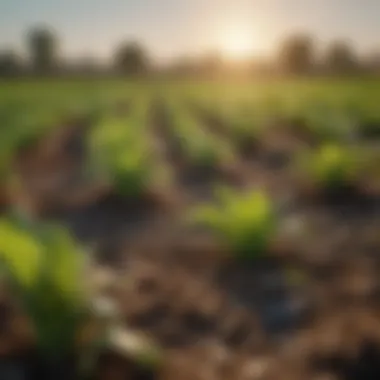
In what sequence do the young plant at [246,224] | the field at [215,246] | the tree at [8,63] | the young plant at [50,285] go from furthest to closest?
the tree at [8,63], the young plant at [246,224], the field at [215,246], the young plant at [50,285]

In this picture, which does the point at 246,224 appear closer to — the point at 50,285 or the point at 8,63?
the point at 50,285

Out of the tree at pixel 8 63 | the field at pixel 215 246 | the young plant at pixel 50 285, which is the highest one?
the tree at pixel 8 63

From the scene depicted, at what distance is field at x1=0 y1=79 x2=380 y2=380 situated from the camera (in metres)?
1.28

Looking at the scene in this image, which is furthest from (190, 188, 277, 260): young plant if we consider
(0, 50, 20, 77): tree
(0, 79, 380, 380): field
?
(0, 50, 20, 77): tree

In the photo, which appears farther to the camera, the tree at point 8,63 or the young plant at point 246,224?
the tree at point 8,63

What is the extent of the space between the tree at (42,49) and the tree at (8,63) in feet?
0.21

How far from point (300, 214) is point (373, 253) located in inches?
16.1

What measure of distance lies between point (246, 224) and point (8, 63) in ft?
3.50

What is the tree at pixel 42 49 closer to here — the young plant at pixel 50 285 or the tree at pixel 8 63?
the tree at pixel 8 63

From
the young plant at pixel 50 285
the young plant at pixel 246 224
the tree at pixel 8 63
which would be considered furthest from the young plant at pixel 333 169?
the young plant at pixel 50 285

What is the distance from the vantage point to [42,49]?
7.27 feet

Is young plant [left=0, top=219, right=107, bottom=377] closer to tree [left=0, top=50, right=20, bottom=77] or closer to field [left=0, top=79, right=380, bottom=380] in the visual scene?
field [left=0, top=79, right=380, bottom=380]

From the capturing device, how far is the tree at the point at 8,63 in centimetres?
219

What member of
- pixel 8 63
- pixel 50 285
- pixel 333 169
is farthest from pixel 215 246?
pixel 8 63
